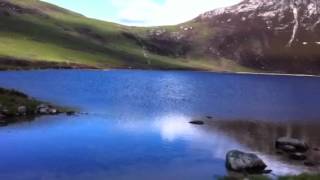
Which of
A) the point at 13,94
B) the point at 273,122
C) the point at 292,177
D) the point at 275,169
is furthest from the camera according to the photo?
the point at 273,122

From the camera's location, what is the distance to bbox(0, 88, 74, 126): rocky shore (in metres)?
70.8

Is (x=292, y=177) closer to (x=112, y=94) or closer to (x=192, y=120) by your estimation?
(x=192, y=120)

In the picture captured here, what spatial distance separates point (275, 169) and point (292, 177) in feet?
24.7

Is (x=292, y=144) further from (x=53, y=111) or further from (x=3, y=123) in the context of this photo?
(x=53, y=111)

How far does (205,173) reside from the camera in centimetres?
4600

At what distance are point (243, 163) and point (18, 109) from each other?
38.6 m

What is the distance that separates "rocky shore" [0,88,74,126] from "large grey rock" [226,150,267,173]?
32.5 meters

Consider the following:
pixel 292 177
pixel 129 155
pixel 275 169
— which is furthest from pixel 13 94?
pixel 292 177

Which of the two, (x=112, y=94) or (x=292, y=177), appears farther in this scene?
(x=112, y=94)

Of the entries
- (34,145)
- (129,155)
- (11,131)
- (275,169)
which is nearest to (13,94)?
(11,131)

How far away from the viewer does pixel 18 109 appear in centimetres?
7338

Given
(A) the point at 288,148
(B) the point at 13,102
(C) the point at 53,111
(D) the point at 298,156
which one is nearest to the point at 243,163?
(D) the point at 298,156

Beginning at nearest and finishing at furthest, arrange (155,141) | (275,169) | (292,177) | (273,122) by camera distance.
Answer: (292,177), (275,169), (155,141), (273,122)

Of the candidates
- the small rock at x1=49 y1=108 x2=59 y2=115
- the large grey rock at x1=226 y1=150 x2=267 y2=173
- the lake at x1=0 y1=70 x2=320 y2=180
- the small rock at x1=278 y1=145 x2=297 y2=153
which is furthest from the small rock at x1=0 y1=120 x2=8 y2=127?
the small rock at x1=278 y1=145 x2=297 y2=153
